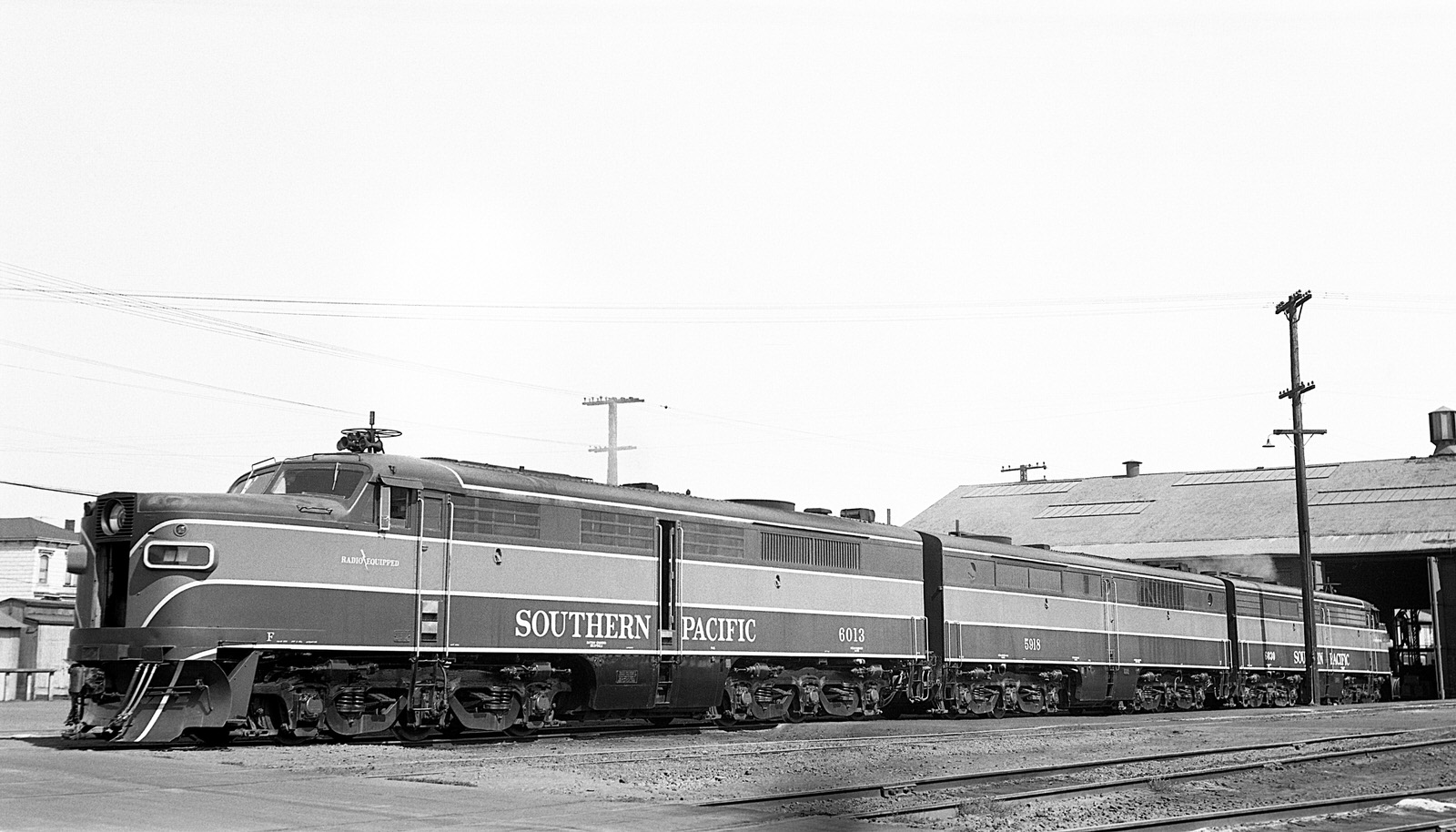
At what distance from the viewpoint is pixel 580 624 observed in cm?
2245

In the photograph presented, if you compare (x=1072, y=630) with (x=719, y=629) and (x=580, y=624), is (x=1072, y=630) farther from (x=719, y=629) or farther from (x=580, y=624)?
(x=580, y=624)

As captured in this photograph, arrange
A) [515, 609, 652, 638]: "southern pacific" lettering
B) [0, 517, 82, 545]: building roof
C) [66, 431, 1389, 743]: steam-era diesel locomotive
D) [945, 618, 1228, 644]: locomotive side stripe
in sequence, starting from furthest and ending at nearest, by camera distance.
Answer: [0, 517, 82, 545]: building roof
[945, 618, 1228, 644]: locomotive side stripe
[515, 609, 652, 638]: "southern pacific" lettering
[66, 431, 1389, 743]: steam-era diesel locomotive

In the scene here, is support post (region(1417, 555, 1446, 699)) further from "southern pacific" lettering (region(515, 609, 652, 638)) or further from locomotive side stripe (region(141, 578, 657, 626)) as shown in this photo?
locomotive side stripe (region(141, 578, 657, 626))

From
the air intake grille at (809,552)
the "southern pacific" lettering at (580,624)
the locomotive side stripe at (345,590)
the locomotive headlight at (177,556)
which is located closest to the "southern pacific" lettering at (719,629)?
the "southern pacific" lettering at (580,624)

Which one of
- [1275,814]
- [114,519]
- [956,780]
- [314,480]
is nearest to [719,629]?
[314,480]

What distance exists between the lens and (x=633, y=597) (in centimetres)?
2356

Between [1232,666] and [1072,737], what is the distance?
22537 millimetres

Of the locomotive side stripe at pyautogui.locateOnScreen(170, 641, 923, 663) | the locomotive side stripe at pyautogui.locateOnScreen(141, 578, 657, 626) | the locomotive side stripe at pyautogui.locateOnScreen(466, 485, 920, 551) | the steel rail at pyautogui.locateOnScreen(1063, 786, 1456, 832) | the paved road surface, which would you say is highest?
the locomotive side stripe at pyautogui.locateOnScreen(466, 485, 920, 551)

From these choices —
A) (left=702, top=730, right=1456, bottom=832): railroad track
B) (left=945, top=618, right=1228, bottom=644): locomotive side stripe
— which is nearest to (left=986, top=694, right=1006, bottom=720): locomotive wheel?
(left=945, top=618, right=1228, bottom=644): locomotive side stripe

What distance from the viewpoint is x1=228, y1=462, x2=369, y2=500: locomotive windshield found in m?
19.8

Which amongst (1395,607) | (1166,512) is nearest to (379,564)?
(1166,512)

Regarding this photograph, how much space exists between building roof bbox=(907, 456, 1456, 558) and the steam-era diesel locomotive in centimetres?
2713

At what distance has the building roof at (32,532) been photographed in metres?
65.8

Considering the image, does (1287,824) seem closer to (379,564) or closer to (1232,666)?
(379,564)
